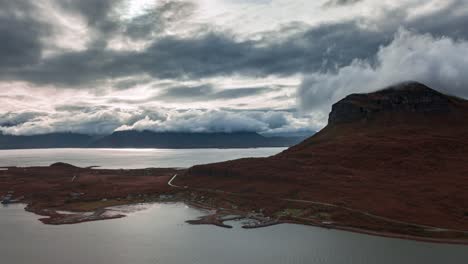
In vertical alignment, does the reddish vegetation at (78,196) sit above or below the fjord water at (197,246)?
above

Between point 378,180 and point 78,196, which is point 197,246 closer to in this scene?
point 78,196

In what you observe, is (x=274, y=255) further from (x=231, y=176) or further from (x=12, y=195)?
A: (x=12, y=195)

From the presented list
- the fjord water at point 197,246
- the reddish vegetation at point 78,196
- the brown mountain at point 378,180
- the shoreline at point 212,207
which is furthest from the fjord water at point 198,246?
the brown mountain at point 378,180

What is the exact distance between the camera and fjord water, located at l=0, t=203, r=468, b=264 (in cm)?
7938

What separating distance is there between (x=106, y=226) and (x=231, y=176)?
84.2 meters

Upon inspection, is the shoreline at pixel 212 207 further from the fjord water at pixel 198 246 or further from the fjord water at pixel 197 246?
the fjord water at pixel 198 246

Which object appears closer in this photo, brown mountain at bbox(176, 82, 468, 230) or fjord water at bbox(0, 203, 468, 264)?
fjord water at bbox(0, 203, 468, 264)

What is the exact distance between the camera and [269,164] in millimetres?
190000

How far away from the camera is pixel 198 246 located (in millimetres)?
88375

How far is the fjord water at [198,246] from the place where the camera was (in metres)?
79.4

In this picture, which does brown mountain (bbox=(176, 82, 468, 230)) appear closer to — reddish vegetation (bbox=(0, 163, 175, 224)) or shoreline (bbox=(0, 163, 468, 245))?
shoreline (bbox=(0, 163, 468, 245))

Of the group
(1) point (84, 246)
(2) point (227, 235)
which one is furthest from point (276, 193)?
(1) point (84, 246)

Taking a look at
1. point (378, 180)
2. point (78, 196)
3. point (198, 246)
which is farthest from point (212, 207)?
point (378, 180)

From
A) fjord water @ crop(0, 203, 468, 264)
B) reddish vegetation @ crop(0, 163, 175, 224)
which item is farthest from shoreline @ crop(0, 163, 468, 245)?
fjord water @ crop(0, 203, 468, 264)
